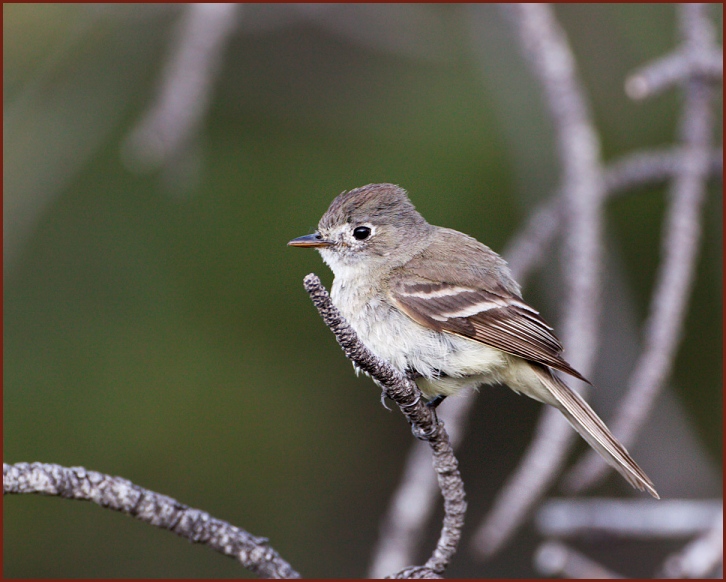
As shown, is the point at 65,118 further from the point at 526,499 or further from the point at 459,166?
the point at 526,499

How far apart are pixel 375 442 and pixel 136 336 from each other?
184cm

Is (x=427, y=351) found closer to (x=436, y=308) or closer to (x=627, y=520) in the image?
(x=436, y=308)

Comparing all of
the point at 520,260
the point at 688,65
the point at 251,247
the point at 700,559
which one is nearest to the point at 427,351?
the point at 520,260

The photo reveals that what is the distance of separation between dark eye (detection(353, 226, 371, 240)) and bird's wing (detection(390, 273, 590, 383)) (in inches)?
10.6

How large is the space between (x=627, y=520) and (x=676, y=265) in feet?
3.19

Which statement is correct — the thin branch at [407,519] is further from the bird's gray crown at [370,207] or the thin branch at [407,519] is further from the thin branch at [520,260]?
the bird's gray crown at [370,207]

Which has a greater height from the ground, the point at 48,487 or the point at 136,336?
the point at 136,336

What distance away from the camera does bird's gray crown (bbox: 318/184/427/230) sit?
3873 mm

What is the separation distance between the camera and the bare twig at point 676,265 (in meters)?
3.14

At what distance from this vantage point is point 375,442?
633cm

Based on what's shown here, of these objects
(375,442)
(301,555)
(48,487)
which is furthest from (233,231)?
(48,487)

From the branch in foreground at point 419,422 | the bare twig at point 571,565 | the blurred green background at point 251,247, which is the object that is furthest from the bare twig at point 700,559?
the blurred green background at point 251,247

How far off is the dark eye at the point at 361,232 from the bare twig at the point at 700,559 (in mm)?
1823

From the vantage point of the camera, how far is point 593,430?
344 centimetres
